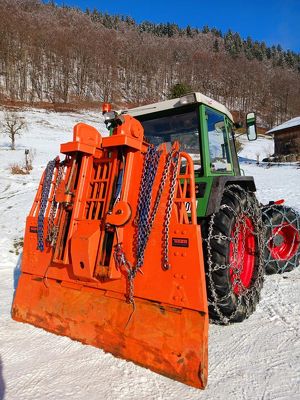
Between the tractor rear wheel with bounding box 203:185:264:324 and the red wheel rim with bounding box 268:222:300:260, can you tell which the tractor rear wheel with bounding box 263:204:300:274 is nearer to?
the red wheel rim with bounding box 268:222:300:260

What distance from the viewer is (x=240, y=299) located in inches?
117

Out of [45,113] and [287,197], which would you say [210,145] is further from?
[45,113]

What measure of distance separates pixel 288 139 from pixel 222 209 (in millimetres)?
29346

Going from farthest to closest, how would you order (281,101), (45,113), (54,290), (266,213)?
(281,101), (45,113), (266,213), (54,290)


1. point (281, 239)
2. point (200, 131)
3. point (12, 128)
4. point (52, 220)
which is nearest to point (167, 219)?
point (52, 220)

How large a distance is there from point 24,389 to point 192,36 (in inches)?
4476

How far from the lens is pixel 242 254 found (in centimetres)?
354

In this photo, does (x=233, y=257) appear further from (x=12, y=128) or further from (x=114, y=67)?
(x=114, y=67)

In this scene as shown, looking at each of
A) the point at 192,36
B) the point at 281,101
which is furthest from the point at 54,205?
the point at 192,36

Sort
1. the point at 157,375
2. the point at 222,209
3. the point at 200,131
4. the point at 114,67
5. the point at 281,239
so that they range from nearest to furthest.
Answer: the point at 157,375 → the point at 222,209 → the point at 200,131 → the point at 281,239 → the point at 114,67

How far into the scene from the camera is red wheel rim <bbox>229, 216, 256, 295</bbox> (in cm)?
307

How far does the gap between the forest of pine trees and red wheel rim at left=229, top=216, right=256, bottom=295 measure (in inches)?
1732

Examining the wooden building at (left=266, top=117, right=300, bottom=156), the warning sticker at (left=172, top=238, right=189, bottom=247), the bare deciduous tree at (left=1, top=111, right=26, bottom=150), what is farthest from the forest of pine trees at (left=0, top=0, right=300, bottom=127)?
the warning sticker at (left=172, top=238, right=189, bottom=247)

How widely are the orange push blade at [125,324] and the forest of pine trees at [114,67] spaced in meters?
43.9
